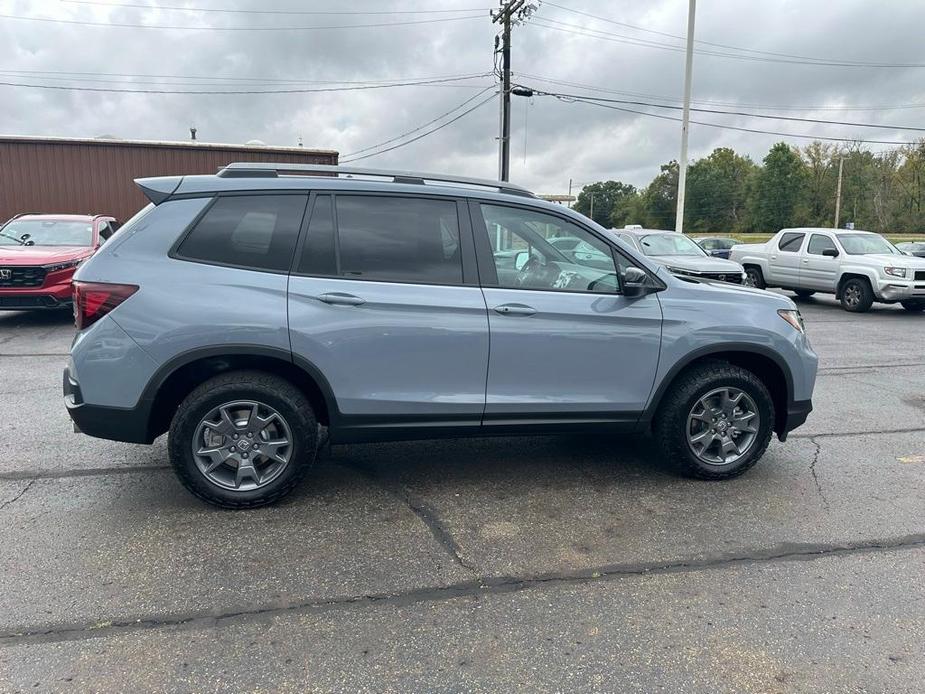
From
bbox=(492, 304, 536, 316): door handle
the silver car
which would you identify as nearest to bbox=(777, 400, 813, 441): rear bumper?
bbox=(492, 304, 536, 316): door handle

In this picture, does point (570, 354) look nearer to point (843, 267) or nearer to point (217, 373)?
point (217, 373)

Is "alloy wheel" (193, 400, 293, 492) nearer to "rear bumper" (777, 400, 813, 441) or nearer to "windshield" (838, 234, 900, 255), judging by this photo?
"rear bumper" (777, 400, 813, 441)

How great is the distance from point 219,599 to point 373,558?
734 mm

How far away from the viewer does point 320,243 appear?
147 inches

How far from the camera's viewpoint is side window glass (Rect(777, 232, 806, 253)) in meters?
14.7

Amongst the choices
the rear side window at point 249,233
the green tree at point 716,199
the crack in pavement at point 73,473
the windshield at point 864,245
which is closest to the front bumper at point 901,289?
the windshield at point 864,245

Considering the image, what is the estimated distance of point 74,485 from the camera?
13.4 ft

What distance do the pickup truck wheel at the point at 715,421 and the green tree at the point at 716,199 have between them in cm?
9821

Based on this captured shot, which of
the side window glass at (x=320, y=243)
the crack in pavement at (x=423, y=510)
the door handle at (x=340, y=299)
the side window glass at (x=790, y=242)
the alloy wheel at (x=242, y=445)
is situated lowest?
the crack in pavement at (x=423, y=510)

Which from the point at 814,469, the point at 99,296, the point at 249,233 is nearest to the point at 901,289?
the point at 814,469

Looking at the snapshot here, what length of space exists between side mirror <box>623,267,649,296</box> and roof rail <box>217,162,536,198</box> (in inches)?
31.7

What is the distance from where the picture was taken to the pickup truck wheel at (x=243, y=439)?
140 inches

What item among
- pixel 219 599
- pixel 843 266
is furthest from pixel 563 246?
pixel 843 266

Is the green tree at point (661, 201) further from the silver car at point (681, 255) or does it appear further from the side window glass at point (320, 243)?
the side window glass at point (320, 243)
